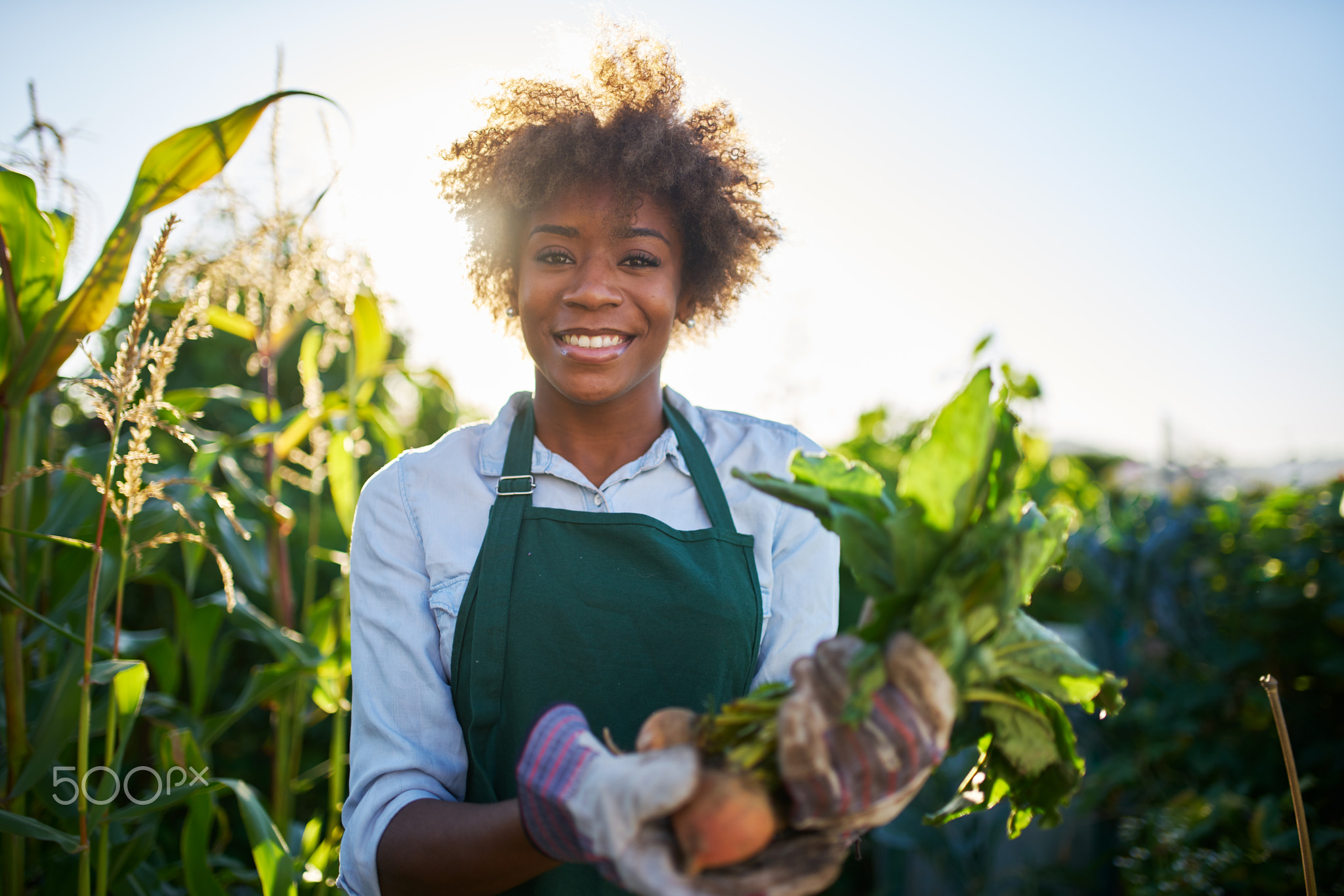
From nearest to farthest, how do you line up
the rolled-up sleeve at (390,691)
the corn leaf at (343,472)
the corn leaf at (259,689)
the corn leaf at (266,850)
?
the rolled-up sleeve at (390,691) → the corn leaf at (266,850) → the corn leaf at (259,689) → the corn leaf at (343,472)

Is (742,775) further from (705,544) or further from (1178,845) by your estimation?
(1178,845)

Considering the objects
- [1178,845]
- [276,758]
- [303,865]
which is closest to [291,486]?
[276,758]

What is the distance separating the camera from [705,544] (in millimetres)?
1482

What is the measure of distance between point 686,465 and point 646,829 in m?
0.85

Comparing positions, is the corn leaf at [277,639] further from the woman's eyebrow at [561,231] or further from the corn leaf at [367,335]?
the woman's eyebrow at [561,231]

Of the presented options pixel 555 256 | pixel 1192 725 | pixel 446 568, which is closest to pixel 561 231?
pixel 555 256

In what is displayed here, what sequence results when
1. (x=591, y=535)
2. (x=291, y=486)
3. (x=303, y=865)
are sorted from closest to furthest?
(x=591, y=535) < (x=303, y=865) < (x=291, y=486)

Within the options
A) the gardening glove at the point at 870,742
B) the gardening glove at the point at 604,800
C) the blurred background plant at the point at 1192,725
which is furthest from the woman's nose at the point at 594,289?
the blurred background plant at the point at 1192,725

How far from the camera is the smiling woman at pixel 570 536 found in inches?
52.7

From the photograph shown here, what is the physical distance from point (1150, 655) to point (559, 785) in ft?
8.68

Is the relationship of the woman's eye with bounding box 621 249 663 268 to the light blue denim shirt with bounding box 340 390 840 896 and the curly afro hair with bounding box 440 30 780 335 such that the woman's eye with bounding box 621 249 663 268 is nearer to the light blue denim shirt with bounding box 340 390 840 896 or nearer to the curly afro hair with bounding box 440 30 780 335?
the curly afro hair with bounding box 440 30 780 335

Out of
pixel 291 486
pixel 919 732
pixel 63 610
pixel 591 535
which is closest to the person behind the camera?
pixel 919 732

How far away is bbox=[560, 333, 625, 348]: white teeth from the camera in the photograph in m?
1.52

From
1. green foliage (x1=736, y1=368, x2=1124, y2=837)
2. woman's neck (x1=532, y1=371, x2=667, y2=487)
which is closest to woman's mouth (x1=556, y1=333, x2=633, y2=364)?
woman's neck (x1=532, y1=371, x2=667, y2=487)
